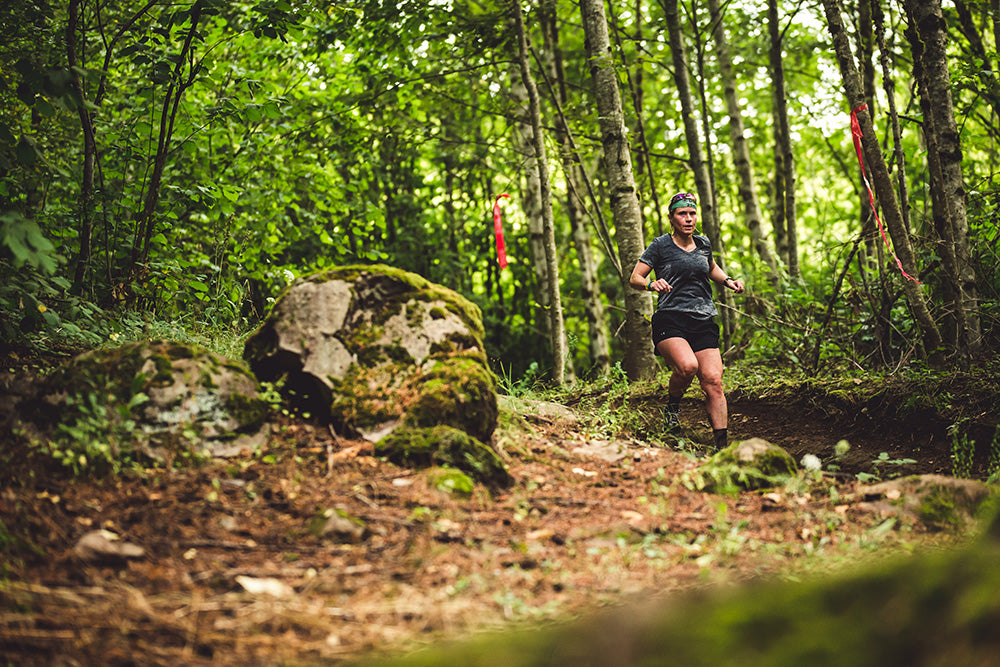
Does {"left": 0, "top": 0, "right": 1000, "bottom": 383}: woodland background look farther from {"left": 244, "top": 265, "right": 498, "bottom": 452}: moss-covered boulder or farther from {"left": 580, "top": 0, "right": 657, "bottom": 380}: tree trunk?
{"left": 244, "top": 265, "right": 498, "bottom": 452}: moss-covered boulder

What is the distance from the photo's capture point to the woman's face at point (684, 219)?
228 inches

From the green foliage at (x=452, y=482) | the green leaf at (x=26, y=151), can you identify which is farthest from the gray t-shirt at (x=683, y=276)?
the green leaf at (x=26, y=151)

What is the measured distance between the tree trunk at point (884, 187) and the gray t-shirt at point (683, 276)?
5.22 ft

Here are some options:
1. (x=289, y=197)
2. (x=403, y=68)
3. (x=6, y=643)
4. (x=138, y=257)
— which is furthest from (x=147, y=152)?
(x=6, y=643)

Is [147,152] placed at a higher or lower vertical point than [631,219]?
higher

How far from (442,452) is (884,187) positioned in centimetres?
462

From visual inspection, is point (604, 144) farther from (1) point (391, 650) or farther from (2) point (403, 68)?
(1) point (391, 650)

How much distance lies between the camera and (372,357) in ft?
14.2

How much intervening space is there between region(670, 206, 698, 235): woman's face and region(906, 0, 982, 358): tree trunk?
219 cm

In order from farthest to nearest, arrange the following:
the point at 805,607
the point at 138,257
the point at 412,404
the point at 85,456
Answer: the point at 138,257
the point at 412,404
the point at 85,456
the point at 805,607

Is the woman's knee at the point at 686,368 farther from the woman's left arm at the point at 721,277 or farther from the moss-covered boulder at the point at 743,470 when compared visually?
the moss-covered boulder at the point at 743,470

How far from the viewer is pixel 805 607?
1.32 m

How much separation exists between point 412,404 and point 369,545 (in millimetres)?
1327

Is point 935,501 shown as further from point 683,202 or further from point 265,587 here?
point 265,587
